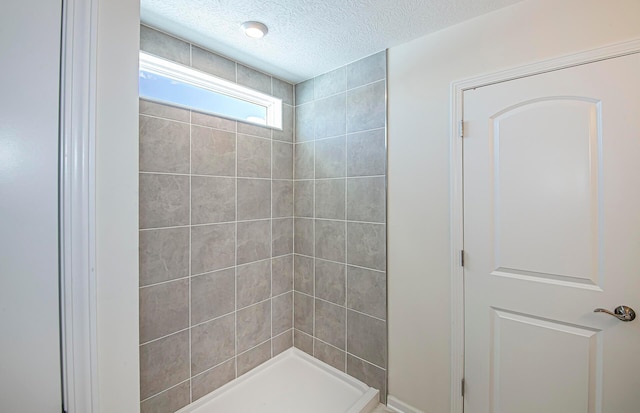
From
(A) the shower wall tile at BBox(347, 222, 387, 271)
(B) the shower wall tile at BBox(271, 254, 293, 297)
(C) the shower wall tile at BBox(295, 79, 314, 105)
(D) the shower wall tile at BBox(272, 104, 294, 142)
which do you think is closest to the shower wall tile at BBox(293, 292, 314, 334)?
(B) the shower wall tile at BBox(271, 254, 293, 297)

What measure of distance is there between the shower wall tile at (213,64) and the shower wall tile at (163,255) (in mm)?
1133

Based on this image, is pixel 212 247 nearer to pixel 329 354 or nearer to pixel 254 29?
pixel 329 354

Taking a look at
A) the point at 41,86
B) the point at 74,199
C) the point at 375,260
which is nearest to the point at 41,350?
the point at 74,199

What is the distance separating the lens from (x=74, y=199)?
62 cm

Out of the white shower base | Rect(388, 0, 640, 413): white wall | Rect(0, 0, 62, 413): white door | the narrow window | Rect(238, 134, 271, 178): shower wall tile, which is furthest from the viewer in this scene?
Rect(238, 134, 271, 178): shower wall tile

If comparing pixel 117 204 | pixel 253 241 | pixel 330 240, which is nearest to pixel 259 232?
pixel 253 241

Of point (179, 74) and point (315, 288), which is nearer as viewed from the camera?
point (179, 74)

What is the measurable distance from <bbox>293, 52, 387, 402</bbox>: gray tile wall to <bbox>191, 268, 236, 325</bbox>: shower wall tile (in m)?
0.63

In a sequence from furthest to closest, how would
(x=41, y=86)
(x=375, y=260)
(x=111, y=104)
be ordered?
1. (x=375, y=260)
2. (x=111, y=104)
3. (x=41, y=86)

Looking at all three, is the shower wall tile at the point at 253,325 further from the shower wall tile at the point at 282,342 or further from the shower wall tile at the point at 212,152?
the shower wall tile at the point at 212,152

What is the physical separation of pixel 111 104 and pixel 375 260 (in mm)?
1662

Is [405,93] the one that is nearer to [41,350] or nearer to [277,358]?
[41,350]

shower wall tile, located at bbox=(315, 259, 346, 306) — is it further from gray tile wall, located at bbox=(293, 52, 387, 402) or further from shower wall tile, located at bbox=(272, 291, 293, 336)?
shower wall tile, located at bbox=(272, 291, 293, 336)

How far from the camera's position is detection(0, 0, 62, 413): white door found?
54 cm
